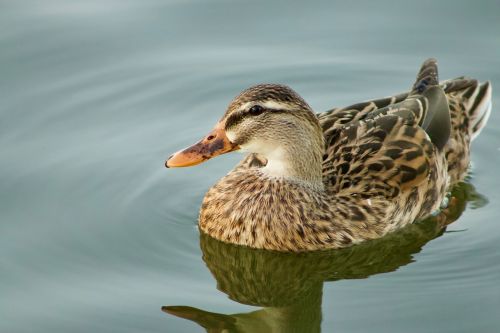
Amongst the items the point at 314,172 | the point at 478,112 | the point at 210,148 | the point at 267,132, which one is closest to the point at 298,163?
the point at 314,172

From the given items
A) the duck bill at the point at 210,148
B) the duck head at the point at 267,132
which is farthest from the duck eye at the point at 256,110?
the duck bill at the point at 210,148

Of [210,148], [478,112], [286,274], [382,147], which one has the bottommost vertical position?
[286,274]

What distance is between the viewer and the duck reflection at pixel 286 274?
9094mm

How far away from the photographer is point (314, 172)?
998cm

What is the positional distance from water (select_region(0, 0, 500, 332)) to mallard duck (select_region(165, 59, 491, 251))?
0.65 feet

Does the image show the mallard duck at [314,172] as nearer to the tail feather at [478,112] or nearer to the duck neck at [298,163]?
the duck neck at [298,163]

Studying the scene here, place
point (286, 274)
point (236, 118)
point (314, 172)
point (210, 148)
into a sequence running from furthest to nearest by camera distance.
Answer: point (314, 172), point (286, 274), point (210, 148), point (236, 118)

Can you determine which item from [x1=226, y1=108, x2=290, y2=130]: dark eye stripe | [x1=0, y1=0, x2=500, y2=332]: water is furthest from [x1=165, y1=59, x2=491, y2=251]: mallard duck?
[x1=0, y1=0, x2=500, y2=332]: water

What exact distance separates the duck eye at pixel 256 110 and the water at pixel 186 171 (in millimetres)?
1294

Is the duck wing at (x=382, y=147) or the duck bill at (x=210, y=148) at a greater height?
the duck wing at (x=382, y=147)

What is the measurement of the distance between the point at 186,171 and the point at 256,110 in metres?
2.15

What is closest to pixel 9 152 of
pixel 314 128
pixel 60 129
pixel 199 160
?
pixel 60 129

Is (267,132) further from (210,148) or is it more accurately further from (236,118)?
(210,148)

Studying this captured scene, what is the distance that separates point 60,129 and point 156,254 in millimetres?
2588
